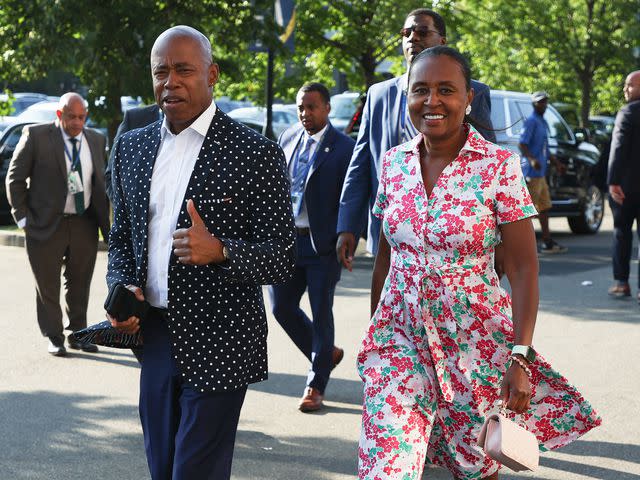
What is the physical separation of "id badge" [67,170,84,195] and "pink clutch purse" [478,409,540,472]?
5.68 meters

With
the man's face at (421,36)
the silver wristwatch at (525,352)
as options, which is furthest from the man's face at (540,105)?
the silver wristwatch at (525,352)

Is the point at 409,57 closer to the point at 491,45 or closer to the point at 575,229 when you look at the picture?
the point at 575,229

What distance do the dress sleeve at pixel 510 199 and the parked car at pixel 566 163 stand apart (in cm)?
1190

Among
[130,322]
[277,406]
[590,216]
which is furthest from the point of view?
[590,216]

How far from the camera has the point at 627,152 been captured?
10.8m

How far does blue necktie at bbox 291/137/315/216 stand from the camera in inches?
278

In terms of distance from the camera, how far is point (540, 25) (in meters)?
30.4

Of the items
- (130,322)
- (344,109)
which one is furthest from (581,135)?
(130,322)

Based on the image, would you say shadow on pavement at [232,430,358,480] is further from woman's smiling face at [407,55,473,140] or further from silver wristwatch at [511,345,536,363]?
woman's smiling face at [407,55,473,140]

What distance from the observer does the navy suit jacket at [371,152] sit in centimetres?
564

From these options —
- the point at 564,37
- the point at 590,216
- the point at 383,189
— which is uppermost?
the point at 564,37

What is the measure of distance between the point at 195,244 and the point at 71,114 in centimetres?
563

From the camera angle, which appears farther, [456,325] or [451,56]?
[451,56]

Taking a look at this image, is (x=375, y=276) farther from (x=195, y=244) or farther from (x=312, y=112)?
(x=312, y=112)
